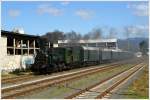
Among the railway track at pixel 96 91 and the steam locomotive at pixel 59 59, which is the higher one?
the steam locomotive at pixel 59 59

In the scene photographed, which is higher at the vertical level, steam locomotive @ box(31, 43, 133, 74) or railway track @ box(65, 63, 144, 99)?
steam locomotive @ box(31, 43, 133, 74)

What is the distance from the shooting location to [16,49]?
125ft

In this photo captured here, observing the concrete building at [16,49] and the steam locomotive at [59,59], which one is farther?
the steam locomotive at [59,59]

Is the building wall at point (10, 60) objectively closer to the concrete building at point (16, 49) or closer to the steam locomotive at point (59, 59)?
the concrete building at point (16, 49)

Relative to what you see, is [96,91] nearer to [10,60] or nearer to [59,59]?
[10,60]

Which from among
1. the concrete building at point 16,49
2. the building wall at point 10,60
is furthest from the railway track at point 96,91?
the concrete building at point 16,49

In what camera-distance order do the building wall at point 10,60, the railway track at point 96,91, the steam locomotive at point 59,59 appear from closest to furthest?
1. the railway track at point 96,91
2. the building wall at point 10,60
3. the steam locomotive at point 59,59

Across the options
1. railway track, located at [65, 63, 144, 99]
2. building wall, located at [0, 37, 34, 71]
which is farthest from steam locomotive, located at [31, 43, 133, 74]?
railway track, located at [65, 63, 144, 99]

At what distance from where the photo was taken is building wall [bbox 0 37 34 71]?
105ft

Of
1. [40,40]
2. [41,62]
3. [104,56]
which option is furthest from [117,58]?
[41,62]

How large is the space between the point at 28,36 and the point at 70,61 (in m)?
5.19

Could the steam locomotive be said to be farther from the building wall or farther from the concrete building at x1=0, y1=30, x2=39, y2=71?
the concrete building at x1=0, y1=30, x2=39, y2=71

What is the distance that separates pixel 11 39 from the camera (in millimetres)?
36500

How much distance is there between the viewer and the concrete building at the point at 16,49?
107 ft
